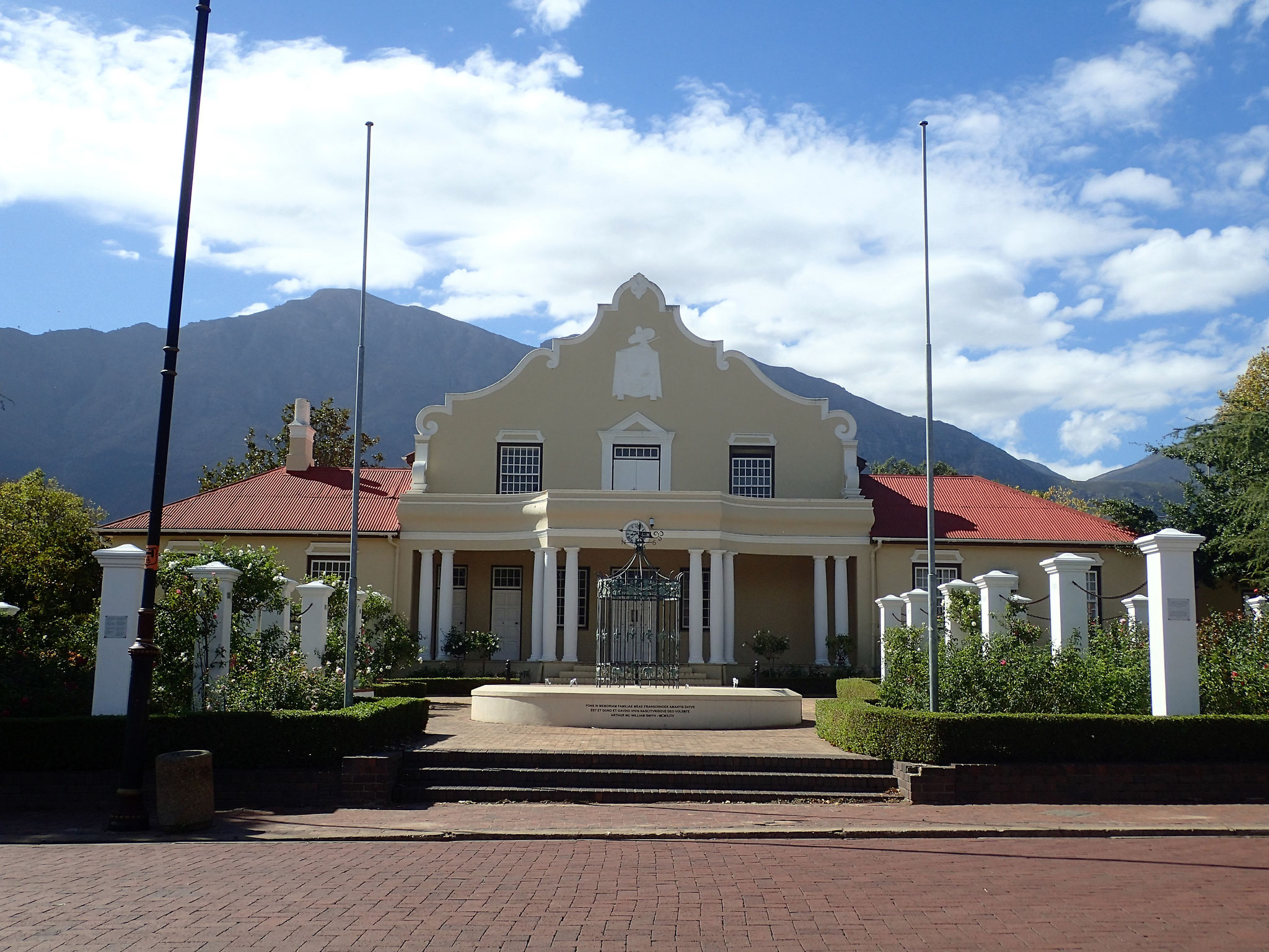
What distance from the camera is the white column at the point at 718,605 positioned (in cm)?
2970

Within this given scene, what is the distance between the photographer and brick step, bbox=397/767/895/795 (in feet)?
44.5

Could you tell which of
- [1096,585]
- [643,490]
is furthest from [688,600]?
[1096,585]

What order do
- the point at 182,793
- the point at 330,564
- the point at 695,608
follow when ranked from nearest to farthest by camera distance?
the point at 182,793 < the point at 695,608 < the point at 330,564

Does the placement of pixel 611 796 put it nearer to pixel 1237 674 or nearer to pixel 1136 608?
pixel 1237 674

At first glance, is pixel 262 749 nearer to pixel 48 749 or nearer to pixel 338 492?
pixel 48 749

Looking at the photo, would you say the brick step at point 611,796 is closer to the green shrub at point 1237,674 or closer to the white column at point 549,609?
the green shrub at point 1237,674

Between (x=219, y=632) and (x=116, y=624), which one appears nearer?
(x=116, y=624)

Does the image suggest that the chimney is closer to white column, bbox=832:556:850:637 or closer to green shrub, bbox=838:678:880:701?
white column, bbox=832:556:850:637

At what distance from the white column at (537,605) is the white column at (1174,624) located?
60.2ft

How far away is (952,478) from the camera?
3691 cm

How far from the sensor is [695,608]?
29.5 m

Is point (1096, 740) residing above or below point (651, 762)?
above

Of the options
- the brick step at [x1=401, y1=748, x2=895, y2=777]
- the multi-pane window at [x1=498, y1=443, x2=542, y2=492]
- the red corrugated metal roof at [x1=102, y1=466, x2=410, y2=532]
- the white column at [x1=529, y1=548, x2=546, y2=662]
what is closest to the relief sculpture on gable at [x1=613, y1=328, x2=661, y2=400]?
the multi-pane window at [x1=498, y1=443, x2=542, y2=492]

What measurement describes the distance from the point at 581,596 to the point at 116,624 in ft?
66.8
